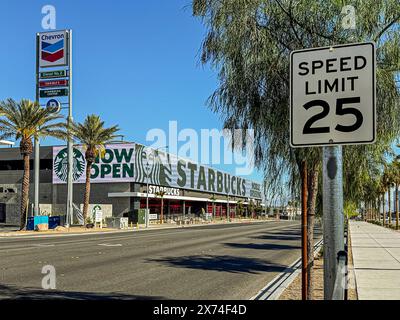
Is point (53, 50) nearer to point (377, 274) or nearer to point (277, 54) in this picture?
point (377, 274)

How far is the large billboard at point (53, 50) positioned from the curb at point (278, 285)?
43.6 m

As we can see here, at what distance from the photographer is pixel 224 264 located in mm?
17797

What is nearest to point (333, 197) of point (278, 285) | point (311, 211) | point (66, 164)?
point (311, 211)

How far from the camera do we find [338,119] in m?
3.74

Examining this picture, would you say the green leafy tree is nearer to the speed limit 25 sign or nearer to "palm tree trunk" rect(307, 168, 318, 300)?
"palm tree trunk" rect(307, 168, 318, 300)

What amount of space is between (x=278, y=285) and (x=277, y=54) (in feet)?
24.6

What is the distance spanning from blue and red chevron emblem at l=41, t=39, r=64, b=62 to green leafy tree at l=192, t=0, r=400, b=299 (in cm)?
4999

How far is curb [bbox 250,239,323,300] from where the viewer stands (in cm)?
1098

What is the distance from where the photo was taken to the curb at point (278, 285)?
432 inches

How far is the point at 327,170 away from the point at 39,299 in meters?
7.81

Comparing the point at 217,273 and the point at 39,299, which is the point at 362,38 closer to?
the point at 39,299

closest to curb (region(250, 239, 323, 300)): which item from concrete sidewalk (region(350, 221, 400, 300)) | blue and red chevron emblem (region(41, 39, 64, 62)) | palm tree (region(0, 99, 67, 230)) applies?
concrete sidewalk (region(350, 221, 400, 300))

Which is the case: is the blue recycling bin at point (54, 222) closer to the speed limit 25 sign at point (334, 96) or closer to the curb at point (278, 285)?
the curb at point (278, 285)

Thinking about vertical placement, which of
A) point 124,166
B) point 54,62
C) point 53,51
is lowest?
point 124,166
